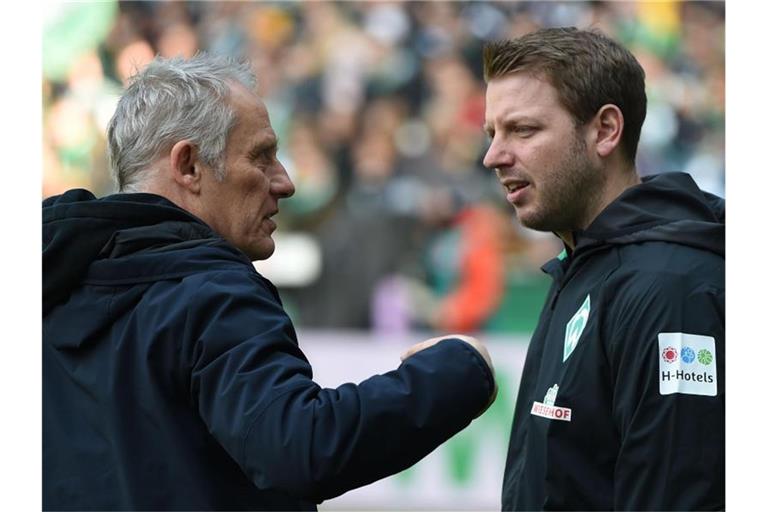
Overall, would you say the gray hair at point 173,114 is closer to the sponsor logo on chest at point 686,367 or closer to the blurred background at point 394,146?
the sponsor logo on chest at point 686,367

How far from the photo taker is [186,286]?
7.82 feet

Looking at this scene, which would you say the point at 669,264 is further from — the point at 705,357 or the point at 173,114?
the point at 173,114

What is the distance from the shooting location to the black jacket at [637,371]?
9.09ft

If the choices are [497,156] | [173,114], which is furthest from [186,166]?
[497,156]

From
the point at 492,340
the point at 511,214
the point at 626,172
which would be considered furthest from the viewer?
the point at 511,214

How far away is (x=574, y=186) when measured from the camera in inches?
132

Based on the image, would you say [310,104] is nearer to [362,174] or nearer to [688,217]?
[362,174]

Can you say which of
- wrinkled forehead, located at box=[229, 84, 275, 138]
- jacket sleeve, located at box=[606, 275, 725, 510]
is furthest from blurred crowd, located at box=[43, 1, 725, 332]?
wrinkled forehead, located at box=[229, 84, 275, 138]

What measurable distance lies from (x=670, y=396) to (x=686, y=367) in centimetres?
8

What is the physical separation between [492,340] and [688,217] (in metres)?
5.72

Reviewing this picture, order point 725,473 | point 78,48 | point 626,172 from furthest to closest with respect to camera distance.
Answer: point 78,48 < point 626,172 < point 725,473

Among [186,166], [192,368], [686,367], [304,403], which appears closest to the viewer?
[304,403]

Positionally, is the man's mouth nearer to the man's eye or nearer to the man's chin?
the man's eye

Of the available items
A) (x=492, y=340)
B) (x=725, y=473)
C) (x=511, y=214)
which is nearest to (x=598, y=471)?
(x=725, y=473)
